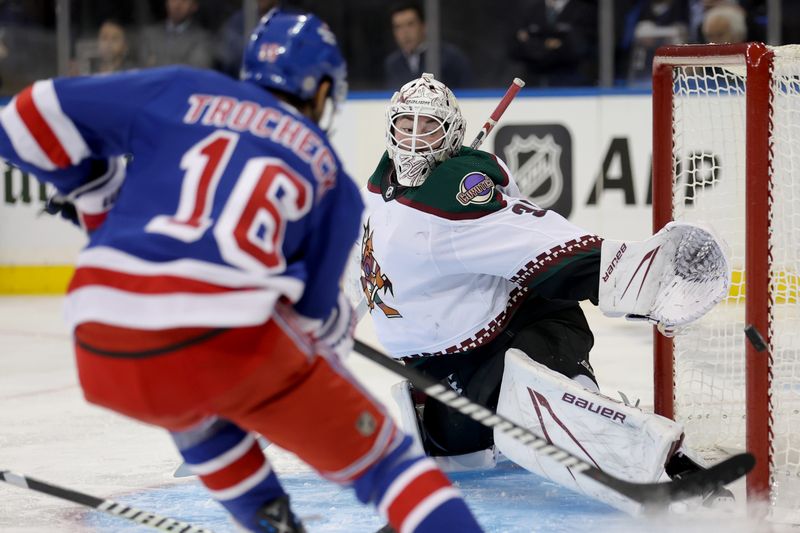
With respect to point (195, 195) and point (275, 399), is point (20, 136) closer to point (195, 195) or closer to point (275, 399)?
point (195, 195)

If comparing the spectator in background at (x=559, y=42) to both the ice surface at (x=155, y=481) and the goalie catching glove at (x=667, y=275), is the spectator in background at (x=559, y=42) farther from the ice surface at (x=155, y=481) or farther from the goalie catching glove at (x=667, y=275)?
the goalie catching glove at (x=667, y=275)

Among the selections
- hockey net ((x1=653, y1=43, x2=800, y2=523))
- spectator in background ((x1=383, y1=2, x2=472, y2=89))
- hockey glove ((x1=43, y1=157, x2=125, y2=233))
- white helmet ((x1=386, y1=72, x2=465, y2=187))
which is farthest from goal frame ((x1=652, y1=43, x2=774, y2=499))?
spectator in background ((x1=383, y1=2, x2=472, y2=89))

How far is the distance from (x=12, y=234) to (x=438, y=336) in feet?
12.8

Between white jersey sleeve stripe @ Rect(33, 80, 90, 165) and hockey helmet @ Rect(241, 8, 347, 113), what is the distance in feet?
0.85

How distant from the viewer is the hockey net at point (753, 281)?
8.36 ft

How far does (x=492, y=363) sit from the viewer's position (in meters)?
2.95

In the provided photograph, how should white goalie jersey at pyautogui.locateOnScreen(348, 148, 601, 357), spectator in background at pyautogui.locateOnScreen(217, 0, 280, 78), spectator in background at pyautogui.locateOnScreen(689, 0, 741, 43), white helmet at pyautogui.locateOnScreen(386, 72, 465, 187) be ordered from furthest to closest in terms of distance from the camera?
spectator in background at pyautogui.locateOnScreen(217, 0, 280, 78)
spectator in background at pyautogui.locateOnScreen(689, 0, 741, 43)
white helmet at pyautogui.locateOnScreen(386, 72, 465, 187)
white goalie jersey at pyautogui.locateOnScreen(348, 148, 601, 357)

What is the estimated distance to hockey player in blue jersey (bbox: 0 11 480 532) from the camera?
1.69m

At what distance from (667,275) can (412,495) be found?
3.70 feet

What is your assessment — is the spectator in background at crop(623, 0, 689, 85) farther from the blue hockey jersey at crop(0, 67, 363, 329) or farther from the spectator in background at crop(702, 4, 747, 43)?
the blue hockey jersey at crop(0, 67, 363, 329)

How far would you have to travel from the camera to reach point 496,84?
6305 mm

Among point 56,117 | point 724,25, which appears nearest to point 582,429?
point 56,117

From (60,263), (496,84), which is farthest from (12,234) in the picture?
(496,84)

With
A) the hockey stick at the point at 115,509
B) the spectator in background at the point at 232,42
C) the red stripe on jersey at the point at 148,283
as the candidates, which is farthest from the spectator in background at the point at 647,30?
the red stripe on jersey at the point at 148,283
